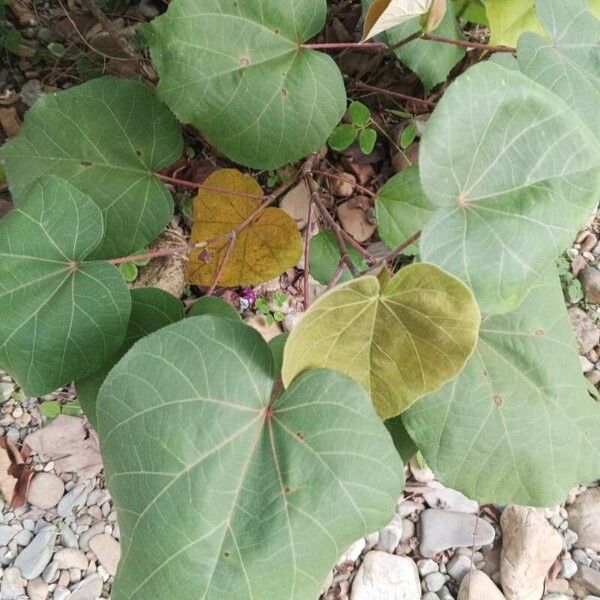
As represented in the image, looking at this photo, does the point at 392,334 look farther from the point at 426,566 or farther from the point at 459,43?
the point at 426,566

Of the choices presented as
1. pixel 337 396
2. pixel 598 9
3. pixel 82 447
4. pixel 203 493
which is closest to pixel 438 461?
pixel 337 396

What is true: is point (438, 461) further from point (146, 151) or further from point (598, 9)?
point (598, 9)

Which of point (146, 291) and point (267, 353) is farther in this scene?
point (146, 291)

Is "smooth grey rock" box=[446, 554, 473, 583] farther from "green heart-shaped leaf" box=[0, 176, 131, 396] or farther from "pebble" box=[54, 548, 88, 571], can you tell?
"green heart-shaped leaf" box=[0, 176, 131, 396]

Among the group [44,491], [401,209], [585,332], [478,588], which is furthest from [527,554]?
[44,491]

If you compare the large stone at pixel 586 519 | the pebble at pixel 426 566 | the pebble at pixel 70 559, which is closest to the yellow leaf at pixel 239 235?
the pebble at pixel 70 559

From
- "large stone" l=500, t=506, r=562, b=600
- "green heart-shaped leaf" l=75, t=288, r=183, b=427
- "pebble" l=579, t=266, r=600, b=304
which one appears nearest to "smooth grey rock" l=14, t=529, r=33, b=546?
"green heart-shaped leaf" l=75, t=288, r=183, b=427
